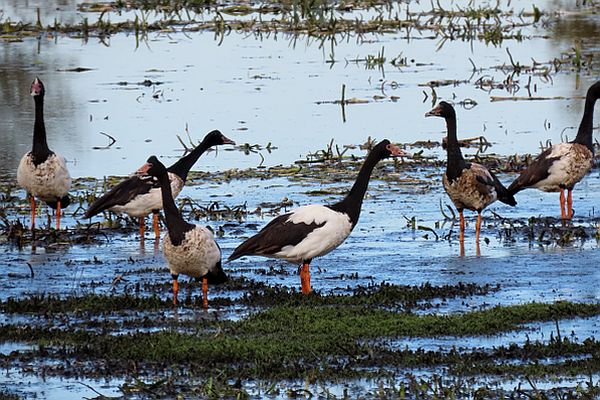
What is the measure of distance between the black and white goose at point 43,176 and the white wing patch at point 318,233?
368 centimetres

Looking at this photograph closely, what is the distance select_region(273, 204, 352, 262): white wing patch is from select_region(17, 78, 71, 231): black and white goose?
145 inches

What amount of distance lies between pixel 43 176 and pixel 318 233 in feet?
13.5

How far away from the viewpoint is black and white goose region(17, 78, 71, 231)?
14125 mm

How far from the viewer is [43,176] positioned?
46.3ft

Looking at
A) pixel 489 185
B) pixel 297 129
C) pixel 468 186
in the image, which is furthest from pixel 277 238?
pixel 297 129

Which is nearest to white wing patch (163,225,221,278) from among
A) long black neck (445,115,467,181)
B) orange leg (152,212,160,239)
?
orange leg (152,212,160,239)

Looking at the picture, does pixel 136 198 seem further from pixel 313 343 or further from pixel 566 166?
pixel 313 343

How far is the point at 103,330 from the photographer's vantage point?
9.79 meters

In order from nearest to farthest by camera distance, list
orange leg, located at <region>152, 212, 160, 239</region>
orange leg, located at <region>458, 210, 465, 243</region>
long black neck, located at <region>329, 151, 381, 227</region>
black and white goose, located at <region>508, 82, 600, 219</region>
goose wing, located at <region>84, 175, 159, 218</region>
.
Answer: long black neck, located at <region>329, 151, 381, 227</region>, orange leg, located at <region>458, 210, 465, 243</region>, goose wing, located at <region>84, 175, 159, 218</region>, orange leg, located at <region>152, 212, 160, 239</region>, black and white goose, located at <region>508, 82, 600, 219</region>

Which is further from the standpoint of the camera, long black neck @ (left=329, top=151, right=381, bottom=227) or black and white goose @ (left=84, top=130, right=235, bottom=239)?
black and white goose @ (left=84, top=130, right=235, bottom=239)

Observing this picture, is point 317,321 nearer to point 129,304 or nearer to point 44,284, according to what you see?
point 129,304

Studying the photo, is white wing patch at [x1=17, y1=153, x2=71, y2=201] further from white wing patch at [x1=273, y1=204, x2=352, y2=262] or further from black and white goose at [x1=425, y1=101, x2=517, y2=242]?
black and white goose at [x1=425, y1=101, x2=517, y2=242]

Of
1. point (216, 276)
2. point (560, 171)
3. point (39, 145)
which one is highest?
point (39, 145)

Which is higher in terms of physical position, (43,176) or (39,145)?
(39,145)
